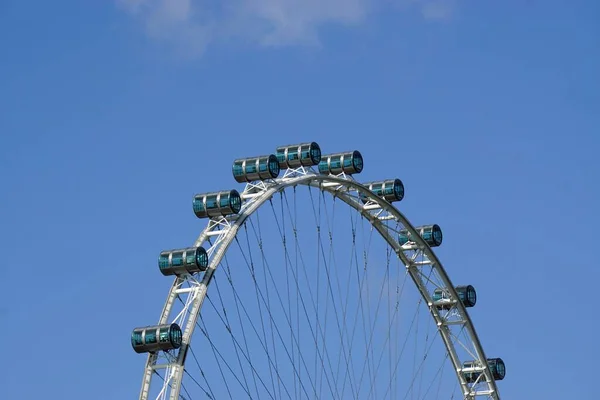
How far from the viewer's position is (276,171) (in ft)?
287

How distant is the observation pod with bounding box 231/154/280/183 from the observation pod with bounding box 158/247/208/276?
6.37 m

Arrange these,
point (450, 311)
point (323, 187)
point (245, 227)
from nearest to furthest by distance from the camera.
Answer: point (245, 227)
point (323, 187)
point (450, 311)

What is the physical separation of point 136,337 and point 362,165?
70.0 ft

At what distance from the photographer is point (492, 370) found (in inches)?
4486

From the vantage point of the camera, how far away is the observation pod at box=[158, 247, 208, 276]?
8162 centimetres

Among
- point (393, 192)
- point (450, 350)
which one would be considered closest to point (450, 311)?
point (450, 350)

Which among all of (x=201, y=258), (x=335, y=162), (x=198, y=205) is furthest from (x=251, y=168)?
(x=335, y=162)

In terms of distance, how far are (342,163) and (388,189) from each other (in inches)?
321

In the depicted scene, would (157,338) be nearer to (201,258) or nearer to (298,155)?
(201,258)

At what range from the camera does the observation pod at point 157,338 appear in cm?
7925

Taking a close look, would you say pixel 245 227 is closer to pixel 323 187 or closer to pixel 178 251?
pixel 178 251

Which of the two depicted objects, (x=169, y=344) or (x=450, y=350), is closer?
(x=169, y=344)

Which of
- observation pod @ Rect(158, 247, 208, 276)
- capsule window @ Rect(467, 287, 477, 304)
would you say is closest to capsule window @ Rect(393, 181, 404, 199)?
capsule window @ Rect(467, 287, 477, 304)

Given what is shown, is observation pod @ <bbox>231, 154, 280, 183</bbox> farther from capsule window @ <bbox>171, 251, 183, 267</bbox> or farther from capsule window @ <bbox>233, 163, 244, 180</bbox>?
capsule window @ <bbox>171, 251, 183, 267</bbox>
